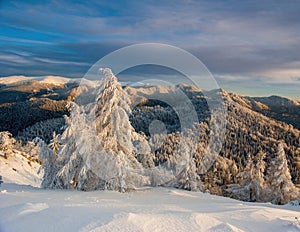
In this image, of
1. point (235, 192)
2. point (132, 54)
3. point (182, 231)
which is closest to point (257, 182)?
point (235, 192)

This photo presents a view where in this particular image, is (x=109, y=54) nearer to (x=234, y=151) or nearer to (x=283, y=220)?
(x=283, y=220)

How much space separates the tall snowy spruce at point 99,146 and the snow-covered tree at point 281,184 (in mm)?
16975

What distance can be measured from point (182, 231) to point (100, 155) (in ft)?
25.8

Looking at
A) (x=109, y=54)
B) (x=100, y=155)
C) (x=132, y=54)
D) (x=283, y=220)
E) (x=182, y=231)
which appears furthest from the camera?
(x=132, y=54)

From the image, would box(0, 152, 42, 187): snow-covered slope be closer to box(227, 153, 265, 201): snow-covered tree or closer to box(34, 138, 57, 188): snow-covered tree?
box(34, 138, 57, 188): snow-covered tree

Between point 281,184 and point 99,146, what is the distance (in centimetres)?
2015

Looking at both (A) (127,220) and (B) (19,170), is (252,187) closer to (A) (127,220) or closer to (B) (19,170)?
(A) (127,220)

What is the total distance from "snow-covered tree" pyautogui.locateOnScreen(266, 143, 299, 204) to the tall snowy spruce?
55.7 ft

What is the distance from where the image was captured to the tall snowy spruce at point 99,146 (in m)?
14.1

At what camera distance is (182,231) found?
7.07m

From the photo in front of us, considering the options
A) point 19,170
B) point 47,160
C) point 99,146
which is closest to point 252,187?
point 99,146

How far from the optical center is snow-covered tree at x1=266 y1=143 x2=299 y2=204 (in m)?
26.1

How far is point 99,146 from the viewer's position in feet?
47.2

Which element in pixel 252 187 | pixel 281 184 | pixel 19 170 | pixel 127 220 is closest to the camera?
pixel 127 220
